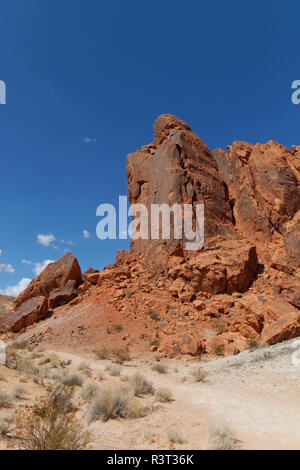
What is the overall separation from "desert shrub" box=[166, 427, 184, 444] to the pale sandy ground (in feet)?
0.27

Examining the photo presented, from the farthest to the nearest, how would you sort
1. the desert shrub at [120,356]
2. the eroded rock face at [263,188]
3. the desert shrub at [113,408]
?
the eroded rock face at [263,188] → the desert shrub at [120,356] → the desert shrub at [113,408]

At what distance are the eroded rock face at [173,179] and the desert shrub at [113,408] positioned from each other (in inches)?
707

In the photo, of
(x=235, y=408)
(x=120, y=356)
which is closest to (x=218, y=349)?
(x=120, y=356)

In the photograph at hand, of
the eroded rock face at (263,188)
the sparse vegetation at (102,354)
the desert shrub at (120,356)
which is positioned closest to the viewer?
the desert shrub at (120,356)

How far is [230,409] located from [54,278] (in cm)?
2501

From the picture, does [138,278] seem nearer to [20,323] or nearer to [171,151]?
[20,323]

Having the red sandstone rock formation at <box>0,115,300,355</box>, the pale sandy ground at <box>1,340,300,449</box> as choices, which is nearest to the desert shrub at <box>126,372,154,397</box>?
the pale sandy ground at <box>1,340,300,449</box>

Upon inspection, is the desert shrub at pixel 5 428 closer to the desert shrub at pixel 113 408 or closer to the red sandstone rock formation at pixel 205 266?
the desert shrub at pixel 113 408

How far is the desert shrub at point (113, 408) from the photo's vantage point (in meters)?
6.63

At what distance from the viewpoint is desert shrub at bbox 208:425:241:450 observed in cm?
469

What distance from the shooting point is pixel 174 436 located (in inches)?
207

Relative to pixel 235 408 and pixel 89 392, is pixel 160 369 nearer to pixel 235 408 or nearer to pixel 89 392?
pixel 89 392

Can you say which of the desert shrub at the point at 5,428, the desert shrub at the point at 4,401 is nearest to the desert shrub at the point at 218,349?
the desert shrub at the point at 4,401

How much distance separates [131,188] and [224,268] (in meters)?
14.9
